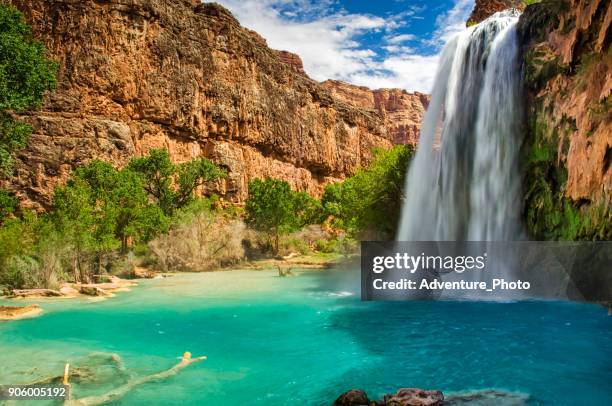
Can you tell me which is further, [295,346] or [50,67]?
[50,67]

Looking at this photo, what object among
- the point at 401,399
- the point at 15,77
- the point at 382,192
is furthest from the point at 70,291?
the point at 382,192

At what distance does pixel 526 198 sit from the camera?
49.4 ft

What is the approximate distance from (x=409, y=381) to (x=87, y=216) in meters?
16.3

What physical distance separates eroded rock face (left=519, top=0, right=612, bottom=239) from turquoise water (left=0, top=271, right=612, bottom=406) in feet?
9.07

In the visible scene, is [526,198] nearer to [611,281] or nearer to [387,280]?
[611,281]

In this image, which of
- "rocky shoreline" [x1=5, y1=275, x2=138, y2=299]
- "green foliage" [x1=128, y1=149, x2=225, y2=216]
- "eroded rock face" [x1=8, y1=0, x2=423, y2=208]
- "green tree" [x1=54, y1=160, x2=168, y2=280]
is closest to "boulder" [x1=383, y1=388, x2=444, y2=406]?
"rocky shoreline" [x1=5, y1=275, x2=138, y2=299]

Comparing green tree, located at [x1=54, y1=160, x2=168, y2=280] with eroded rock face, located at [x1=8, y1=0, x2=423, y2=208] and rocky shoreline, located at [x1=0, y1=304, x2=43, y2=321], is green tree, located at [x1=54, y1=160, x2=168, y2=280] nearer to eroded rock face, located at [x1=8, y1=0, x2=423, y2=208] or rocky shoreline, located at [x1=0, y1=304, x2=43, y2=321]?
rocky shoreline, located at [x1=0, y1=304, x2=43, y2=321]

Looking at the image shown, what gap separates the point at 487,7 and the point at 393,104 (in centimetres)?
7429

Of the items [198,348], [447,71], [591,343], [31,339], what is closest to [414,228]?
[447,71]

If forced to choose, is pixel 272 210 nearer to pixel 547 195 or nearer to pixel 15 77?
pixel 15 77

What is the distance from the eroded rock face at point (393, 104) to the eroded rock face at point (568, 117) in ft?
279

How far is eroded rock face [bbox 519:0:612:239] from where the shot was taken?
1066 centimetres

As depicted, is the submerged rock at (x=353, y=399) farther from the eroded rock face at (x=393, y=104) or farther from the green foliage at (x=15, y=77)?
the eroded rock face at (x=393, y=104)

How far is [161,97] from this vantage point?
121ft
